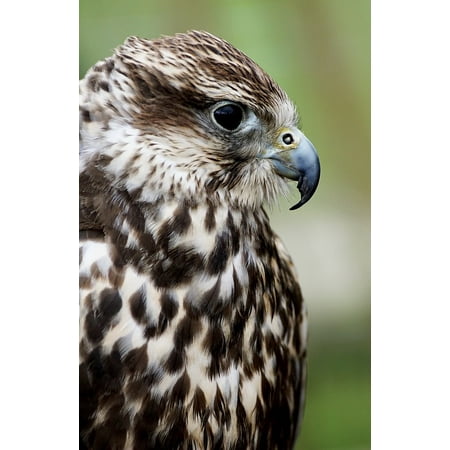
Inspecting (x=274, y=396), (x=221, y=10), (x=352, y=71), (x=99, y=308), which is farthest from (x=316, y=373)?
(x=221, y=10)

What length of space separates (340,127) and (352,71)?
5.0 inches

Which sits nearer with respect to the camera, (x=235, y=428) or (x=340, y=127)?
(x=235, y=428)

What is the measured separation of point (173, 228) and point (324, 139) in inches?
15.4

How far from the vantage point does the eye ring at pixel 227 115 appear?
5.38ft

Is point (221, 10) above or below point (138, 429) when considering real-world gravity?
above

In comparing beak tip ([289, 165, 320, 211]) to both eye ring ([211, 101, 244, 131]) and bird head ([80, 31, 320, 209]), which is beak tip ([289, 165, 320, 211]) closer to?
bird head ([80, 31, 320, 209])

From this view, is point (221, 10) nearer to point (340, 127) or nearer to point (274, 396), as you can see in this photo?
point (340, 127)

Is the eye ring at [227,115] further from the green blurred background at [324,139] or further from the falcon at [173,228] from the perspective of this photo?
the green blurred background at [324,139]

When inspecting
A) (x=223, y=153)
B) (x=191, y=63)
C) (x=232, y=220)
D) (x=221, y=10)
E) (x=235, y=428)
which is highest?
(x=221, y=10)

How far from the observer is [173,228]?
165 cm

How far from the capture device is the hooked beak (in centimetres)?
167

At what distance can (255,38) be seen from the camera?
1762 millimetres

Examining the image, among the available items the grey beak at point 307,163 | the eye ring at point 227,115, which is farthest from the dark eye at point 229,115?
the grey beak at point 307,163

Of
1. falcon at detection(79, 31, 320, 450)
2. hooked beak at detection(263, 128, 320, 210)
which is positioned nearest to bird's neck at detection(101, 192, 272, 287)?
falcon at detection(79, 31, 320, 450)
